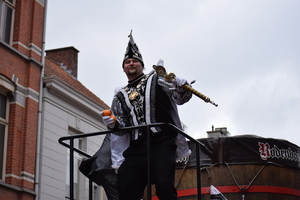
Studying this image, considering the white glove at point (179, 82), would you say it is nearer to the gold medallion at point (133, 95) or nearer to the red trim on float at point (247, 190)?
the gold medallion at point (133, 95)

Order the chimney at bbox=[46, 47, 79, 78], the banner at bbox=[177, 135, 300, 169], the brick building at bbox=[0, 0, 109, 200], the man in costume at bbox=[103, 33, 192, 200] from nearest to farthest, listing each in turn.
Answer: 1. the man in costume at bbox=[103, 33, 192, 200]
2. the banner at bbox=[177, 135, 300, 169]
3. the brick building at bbox=[0, 0, 109, 200]
4. the chimney at bbox=[46, 47, 79, 78]

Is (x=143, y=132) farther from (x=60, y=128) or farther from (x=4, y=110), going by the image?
(x=60, y=128)

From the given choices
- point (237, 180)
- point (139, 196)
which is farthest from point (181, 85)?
point (237, 180)

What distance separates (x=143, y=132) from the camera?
5984mm

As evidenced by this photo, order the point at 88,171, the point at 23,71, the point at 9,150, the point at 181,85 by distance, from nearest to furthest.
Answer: the point at 181,85
the point at 88,171
the point at 9,150
the point at 23,71

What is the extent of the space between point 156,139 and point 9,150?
10769 mm

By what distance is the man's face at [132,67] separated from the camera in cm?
630

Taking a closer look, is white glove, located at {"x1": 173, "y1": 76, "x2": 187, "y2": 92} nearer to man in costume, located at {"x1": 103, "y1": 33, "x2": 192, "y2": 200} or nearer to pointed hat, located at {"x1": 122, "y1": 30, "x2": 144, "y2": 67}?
man in costume, located at {"x1": 103, "y1": 33, "x2": 192, "y2": 200}

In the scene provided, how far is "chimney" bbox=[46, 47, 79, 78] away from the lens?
74.4 ft

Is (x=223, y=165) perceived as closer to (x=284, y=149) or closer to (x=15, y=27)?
(x=284, y=149)

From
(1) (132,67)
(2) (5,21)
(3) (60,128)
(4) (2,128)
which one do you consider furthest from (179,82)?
(3) (60,128)

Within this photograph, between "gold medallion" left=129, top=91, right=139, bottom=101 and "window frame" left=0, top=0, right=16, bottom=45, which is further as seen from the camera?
"window frame" left=0, top=0, right=16, bottom=45

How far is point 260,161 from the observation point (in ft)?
38.4

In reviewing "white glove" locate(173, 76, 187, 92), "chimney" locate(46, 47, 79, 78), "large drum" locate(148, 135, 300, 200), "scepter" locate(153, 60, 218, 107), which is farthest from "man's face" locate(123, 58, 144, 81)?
"chimney" locate(46, 47, 79, 78)
